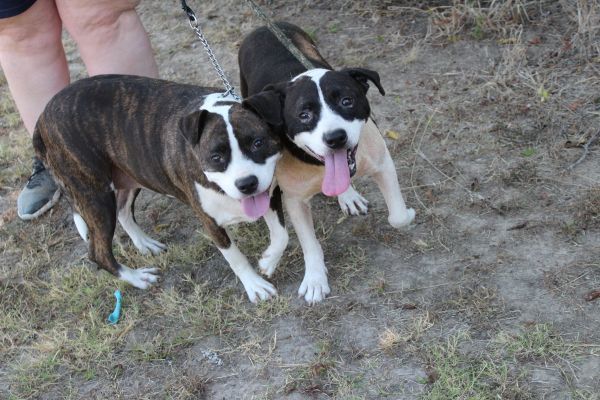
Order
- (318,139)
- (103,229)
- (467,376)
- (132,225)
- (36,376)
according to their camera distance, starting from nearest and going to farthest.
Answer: (467,376), (318,139), (36,376), (103,229), (132,225)

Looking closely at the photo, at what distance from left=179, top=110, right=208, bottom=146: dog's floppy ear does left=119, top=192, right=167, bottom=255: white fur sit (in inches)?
48.2

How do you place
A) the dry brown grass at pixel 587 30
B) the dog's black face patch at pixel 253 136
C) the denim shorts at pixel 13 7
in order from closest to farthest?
the dog's black face patch at pixel 253 136, the denim shorts at pixel 13 7, the dry brown grass at pixel 587 30

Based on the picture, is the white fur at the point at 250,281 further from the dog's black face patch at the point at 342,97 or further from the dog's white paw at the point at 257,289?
the dog's black face patch at the point at 342,97

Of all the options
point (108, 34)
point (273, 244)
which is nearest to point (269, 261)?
point (273, 244)

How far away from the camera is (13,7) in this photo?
3.91m

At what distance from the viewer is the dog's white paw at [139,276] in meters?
4.04

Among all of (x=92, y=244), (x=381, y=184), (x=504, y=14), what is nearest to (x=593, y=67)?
(x=504, y=14)

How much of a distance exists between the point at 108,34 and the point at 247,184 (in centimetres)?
158

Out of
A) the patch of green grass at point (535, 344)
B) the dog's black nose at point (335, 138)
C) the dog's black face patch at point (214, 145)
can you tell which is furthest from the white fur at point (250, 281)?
the patch of green grass at point (535, 344)

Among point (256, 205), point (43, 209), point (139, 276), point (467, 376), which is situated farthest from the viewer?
point (43, 209)

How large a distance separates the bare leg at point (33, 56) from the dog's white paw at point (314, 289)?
2035 millimetres

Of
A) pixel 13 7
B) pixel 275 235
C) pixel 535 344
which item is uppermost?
pixel 13 7

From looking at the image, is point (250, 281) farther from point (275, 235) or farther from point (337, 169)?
point (337, 169)

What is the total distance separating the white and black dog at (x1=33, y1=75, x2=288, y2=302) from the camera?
325 centimetres
